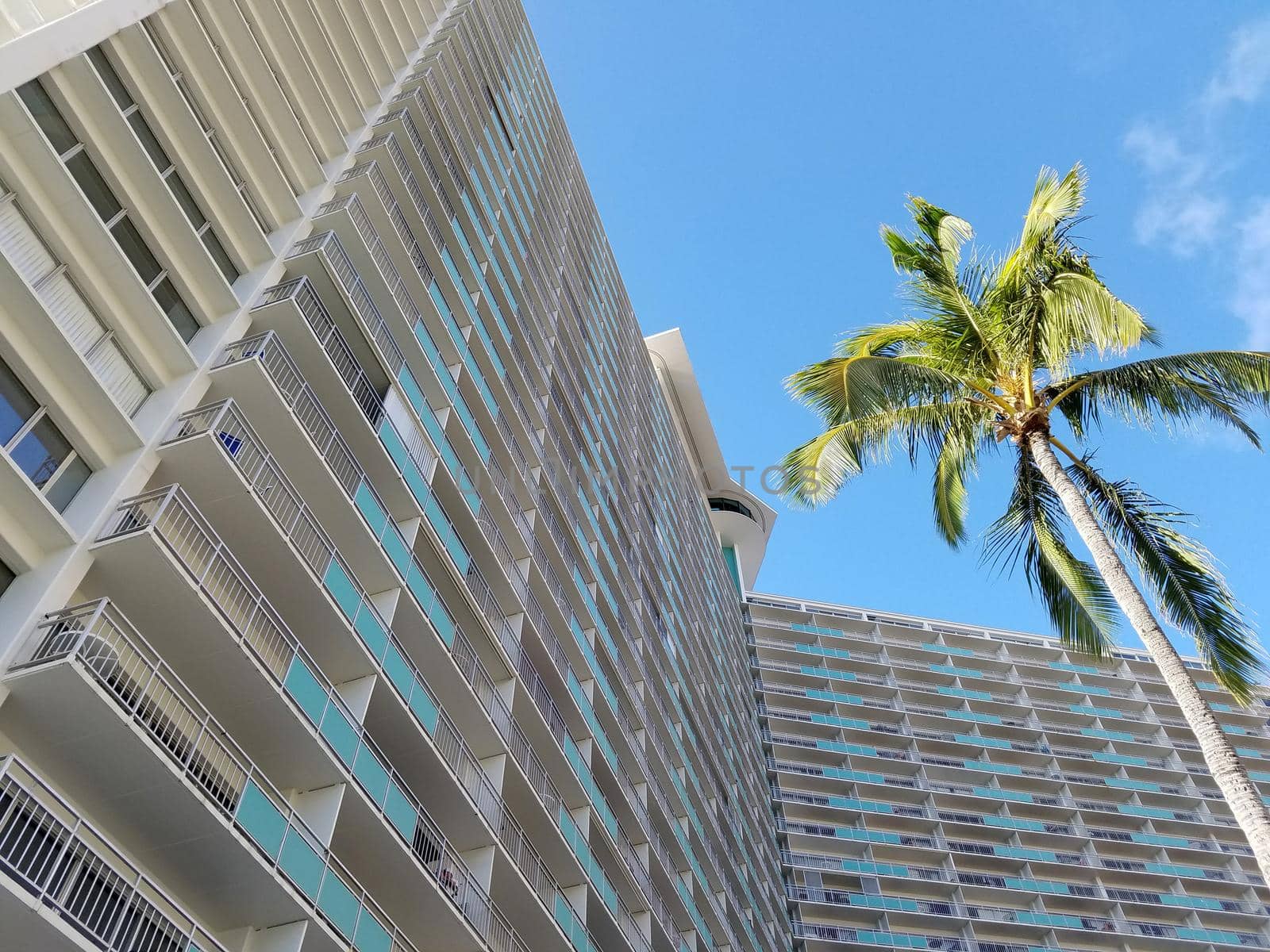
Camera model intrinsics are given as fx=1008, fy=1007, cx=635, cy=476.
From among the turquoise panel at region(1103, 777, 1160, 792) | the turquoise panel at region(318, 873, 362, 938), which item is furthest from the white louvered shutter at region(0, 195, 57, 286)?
the turquoise panel at region(1103, 777, 1160, 792)

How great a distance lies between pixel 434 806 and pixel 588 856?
6978mm

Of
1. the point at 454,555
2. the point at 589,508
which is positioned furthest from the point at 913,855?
the point at 454,555

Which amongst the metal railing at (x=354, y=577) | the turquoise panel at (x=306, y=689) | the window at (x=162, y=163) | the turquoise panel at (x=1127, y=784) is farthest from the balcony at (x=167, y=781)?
the turquoise panel at (x=1127, y=784)

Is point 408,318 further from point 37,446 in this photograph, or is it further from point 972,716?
point 972,716

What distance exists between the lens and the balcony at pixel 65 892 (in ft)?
28.2

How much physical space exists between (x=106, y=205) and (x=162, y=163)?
1931 millimetres

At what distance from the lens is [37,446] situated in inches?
480

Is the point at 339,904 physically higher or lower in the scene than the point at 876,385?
lower

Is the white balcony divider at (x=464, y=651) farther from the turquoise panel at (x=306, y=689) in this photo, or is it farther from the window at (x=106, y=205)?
the turquoise panel at (x=306, y=689)

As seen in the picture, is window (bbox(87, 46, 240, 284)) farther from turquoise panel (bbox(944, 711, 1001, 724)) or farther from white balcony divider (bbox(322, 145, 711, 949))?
turquoise panel (bbox(944, 711, 1001, 724))

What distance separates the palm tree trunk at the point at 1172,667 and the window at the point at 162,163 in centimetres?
1370

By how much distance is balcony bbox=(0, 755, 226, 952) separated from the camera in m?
8.61

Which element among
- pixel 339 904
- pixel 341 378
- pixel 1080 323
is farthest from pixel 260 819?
pixel 1080 323

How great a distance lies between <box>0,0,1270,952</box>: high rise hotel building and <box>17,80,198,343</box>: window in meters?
0.05
